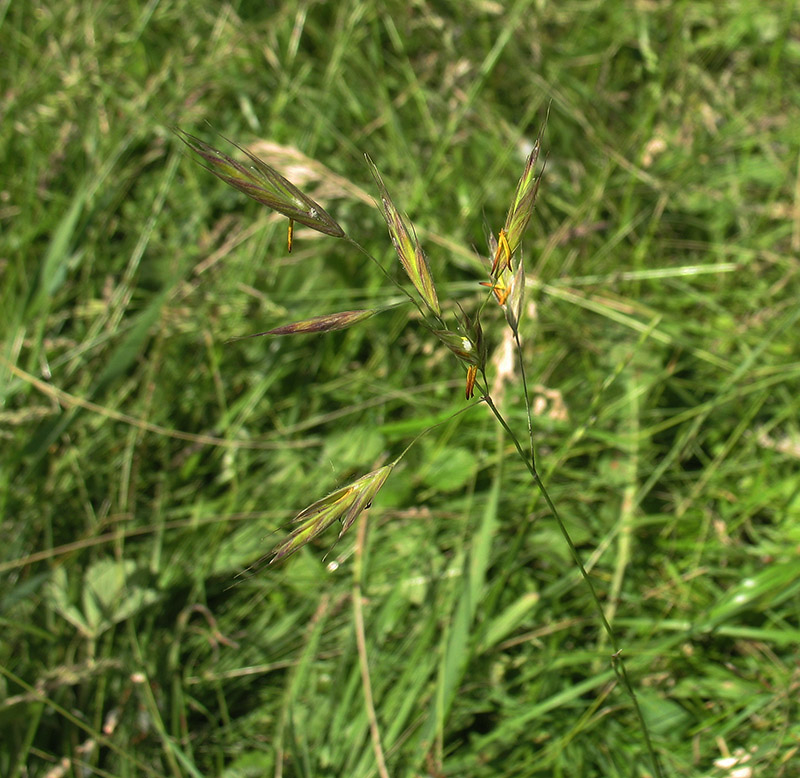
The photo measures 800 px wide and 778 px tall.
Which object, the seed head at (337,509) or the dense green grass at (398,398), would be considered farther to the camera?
the dense green grass at (398,398)

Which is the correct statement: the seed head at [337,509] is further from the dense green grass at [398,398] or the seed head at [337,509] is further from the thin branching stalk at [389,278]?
the dense green grass at [398,398]

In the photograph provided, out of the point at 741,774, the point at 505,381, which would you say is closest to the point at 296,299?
the point at 505,381

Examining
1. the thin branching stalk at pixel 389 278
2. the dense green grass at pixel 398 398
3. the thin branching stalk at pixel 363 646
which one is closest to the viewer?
the thin branching stalk at pixel 389 278

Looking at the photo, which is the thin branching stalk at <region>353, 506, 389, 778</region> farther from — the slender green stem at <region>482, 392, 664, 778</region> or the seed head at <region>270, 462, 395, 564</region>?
the seed head at <region>270, 462, 395, 564</region>

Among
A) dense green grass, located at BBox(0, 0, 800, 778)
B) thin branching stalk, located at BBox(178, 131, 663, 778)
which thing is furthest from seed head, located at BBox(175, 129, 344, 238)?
dense green grass, located at BBox(0, 0, 800, 778)

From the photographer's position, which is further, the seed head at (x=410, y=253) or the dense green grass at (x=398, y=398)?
the dense green grass at (x=398, y=398)

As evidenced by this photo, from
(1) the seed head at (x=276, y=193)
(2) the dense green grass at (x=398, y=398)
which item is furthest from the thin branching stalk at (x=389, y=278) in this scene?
(2) the dense green grass at (x=398, y=398)

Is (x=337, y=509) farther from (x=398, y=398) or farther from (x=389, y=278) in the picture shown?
(x=398, y=398)

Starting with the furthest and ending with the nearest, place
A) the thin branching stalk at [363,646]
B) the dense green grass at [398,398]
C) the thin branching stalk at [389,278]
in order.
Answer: the dense green grass at [398,398] < the thin branching stalk at [363,646] < the thin branching stalk at [389,278]

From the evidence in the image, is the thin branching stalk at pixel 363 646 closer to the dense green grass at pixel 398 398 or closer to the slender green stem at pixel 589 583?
the dense green grass at pixel 398 398

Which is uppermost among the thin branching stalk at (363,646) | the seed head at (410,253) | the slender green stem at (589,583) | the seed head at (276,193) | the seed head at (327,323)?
the seed head at (276,193)

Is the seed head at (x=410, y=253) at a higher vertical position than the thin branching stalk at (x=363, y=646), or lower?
higher

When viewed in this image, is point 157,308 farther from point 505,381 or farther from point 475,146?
point 475,146
